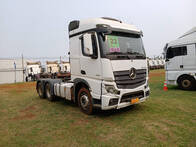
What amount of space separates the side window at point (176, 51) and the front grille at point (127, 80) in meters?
5.08

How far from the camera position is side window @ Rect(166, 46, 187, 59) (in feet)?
27.7

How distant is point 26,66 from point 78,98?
68.8 feet

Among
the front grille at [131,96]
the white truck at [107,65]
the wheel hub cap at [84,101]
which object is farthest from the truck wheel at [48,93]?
the front grille at [131,96]

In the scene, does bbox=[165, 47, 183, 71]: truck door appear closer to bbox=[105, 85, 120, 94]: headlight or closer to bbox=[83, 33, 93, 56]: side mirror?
bbox=[105, 85, 120, 94]: headlight

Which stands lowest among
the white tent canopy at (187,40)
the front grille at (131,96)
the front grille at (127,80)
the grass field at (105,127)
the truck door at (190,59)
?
the grass field at (105,127)

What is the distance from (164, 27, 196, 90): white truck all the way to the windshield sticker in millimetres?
5874

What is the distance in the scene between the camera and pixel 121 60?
4.37 m

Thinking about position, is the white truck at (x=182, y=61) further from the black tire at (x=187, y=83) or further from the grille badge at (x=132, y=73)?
the grille badge at (x=132, y=73)

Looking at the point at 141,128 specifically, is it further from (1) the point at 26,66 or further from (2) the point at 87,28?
(1) the point at 26,66

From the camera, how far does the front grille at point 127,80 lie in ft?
14.1

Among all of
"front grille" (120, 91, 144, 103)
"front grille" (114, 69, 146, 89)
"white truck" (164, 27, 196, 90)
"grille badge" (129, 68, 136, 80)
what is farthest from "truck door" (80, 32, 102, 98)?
"white truck" (164, 27, 196, 90)

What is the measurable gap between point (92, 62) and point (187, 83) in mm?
6683

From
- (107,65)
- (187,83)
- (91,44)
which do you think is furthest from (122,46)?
(187,83)

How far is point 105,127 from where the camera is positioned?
3.96 meters
